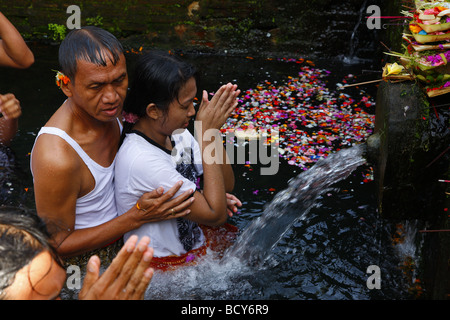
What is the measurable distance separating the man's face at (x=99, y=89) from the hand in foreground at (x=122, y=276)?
1.11 m

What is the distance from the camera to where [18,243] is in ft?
5.25

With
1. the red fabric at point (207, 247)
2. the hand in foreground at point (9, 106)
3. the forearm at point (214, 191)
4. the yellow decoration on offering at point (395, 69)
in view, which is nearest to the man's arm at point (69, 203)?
the forearm at point (214, 191)

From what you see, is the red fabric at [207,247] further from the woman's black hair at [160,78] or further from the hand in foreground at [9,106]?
the hand in foreground at [9,106]

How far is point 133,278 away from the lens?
1.73 metres

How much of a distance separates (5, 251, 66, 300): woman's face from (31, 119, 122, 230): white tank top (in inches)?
40.9

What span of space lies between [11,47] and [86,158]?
1346 mm

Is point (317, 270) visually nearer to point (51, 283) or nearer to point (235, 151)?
point (235, 151)

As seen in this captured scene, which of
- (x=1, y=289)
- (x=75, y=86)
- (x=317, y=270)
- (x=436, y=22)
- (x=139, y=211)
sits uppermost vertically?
(x=436, y=22)

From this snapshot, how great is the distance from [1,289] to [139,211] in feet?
4.01

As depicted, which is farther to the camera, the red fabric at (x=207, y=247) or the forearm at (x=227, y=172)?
the forearm at (x=227, y=172)

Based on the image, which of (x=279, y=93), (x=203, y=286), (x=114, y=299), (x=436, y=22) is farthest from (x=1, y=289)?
(x=279, y=93)

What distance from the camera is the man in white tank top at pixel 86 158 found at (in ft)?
8.32

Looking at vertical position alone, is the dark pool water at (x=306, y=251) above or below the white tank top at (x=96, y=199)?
below

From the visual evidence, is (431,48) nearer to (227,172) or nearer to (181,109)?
(227,172)
